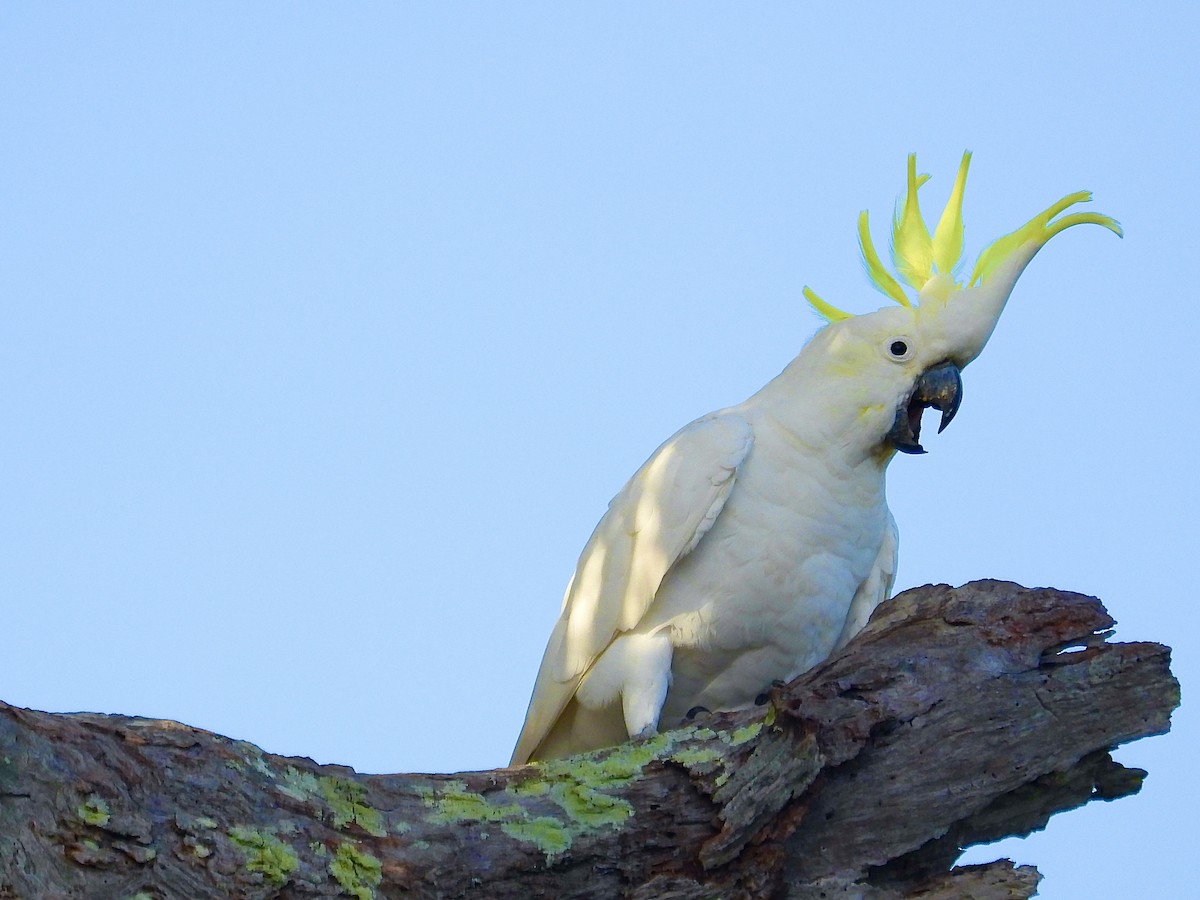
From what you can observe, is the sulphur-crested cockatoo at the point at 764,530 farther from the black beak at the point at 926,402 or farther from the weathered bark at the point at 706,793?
the weathered bark at the point at 706,793

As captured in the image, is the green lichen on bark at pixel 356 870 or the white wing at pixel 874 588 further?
the white wing at pixel 874 588

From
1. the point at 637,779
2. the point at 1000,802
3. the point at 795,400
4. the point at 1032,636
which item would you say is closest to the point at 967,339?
the point at 795,400

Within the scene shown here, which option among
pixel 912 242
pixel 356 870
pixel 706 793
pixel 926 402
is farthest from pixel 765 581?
pixel 356 870

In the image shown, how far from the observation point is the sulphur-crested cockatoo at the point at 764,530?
4.61m

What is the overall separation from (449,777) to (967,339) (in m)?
2.54

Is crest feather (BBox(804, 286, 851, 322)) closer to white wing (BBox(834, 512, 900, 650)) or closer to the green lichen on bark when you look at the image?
white wing (BBox(834, 512, 900, 650))

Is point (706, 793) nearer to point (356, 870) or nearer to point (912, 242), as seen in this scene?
point (356, 870)

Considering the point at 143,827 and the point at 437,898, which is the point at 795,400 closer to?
the point at 437,898

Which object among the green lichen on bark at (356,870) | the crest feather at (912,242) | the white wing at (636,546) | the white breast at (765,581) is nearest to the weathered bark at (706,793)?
the green lichen on bark at (356,870)

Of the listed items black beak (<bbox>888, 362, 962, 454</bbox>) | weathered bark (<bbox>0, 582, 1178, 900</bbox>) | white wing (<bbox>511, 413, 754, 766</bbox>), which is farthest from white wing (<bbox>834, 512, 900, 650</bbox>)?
weathered bark (<bbox>0, 582, 1178, 900</bbox>)

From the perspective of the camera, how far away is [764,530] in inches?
183

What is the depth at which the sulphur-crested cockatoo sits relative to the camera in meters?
4.61

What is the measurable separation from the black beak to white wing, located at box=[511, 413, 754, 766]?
1.81ft

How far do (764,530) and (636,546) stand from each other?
0.45m
